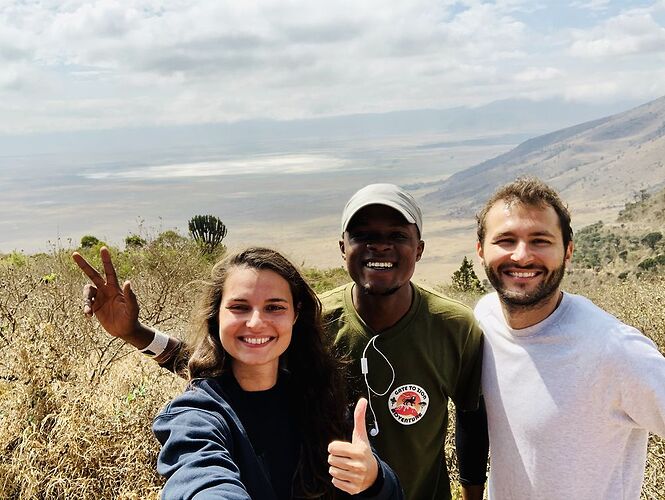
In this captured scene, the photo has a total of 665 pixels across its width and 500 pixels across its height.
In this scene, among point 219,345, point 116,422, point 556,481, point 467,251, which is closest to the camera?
point 219,345

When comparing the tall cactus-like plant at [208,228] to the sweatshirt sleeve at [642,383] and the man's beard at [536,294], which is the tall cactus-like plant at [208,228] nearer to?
the man's beard at [536,294]

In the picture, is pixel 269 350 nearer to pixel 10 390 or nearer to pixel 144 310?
pixel 10 390

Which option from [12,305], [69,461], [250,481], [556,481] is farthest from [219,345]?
[12,305]

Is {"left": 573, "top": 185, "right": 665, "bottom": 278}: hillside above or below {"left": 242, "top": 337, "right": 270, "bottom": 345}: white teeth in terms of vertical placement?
below

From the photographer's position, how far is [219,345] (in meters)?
2.13

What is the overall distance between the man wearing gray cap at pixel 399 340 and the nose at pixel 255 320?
52 centimetres

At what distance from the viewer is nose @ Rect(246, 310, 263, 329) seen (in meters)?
2.03

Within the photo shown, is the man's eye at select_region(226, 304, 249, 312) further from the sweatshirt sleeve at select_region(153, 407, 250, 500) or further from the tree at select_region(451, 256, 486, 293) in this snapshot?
the tree at select_region(451, 256, 486, 293)

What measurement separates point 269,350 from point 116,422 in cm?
318

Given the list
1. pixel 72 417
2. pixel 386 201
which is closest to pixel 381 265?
pixel 386 201

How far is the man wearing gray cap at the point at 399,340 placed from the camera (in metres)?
2.41

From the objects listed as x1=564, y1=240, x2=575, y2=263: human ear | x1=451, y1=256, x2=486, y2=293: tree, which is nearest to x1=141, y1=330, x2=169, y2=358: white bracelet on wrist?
x1=564, y1=240, x2=575, y2=263: human ear

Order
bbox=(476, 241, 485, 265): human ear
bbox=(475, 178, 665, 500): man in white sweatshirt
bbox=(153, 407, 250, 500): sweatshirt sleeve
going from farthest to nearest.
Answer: bbox=(476, 241, 485, 265): human ear
bbox=(475, 178, 665, 500): man in white sweatshirt
bbox=(153, 407, 250, 500): sweatshirt sleeve

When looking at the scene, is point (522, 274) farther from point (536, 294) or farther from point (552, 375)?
point (552, 375)
